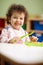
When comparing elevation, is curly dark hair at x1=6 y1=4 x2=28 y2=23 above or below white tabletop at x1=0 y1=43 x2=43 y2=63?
above

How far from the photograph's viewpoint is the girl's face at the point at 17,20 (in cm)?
113

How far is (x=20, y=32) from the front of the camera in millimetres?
1137

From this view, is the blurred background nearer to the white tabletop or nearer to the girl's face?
the girl's face

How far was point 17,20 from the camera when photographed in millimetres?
1131

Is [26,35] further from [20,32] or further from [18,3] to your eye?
[18,3]

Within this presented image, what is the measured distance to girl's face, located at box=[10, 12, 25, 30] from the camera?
1.13 meters

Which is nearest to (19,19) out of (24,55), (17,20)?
(17,20)

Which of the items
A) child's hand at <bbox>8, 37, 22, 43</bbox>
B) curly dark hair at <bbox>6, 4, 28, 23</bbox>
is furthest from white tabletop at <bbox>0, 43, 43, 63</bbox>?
curly dark hair at <bbox>6, 4, 28, 23</bbox>

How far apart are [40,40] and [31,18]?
186 mm

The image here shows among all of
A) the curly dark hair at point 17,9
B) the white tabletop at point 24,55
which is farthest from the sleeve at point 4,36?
the white tabletop at point 24,55

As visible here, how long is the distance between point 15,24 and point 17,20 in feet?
0.11

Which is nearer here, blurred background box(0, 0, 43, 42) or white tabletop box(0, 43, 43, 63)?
white tabletop box(0, 43, 43, 63)

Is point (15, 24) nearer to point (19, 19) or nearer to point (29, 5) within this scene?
point (19, 19)

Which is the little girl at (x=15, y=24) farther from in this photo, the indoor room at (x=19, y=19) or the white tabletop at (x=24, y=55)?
the white tabletop at (x=24, y=55)
